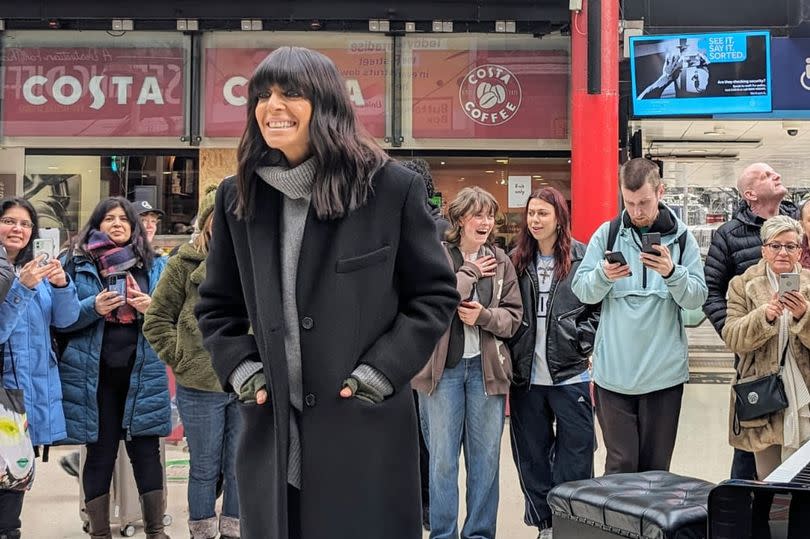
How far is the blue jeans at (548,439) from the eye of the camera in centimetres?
516

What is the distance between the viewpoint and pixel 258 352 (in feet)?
9.07

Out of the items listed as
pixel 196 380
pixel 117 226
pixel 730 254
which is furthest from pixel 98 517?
pixel 730 254

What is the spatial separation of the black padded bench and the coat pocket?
1.49 metres

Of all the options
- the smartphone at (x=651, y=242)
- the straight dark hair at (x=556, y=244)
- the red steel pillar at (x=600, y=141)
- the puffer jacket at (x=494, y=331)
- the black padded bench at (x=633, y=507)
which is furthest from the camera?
the red steel pillar at (x=600, y=141)

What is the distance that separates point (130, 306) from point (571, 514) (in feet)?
8.62

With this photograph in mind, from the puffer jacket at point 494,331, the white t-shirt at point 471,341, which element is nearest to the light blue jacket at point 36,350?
the puffer jacket at point 494,331

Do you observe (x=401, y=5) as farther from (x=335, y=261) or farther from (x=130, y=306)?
(x=335, y=261)

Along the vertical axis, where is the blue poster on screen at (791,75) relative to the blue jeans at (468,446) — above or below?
above

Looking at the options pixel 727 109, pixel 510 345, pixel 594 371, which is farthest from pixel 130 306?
pixel 727 109

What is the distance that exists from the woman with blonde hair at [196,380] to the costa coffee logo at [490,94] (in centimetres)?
508

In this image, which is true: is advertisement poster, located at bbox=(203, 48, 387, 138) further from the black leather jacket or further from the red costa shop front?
the black leather jacket

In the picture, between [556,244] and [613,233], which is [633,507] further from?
[556,244]

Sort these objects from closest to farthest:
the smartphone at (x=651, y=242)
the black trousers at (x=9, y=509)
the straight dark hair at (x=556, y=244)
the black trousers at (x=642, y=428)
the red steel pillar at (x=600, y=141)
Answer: the smartphone at (x=651, y=242) → the black trousers at (x=9, y=509) → the black trousers at (x=642, y=428) → the straight dark hair at (x=556, y=244) → the red steel pillar at (x=600, y=141)

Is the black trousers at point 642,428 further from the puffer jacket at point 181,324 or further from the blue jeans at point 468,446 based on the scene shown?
the puffer jacket at point 181,324
